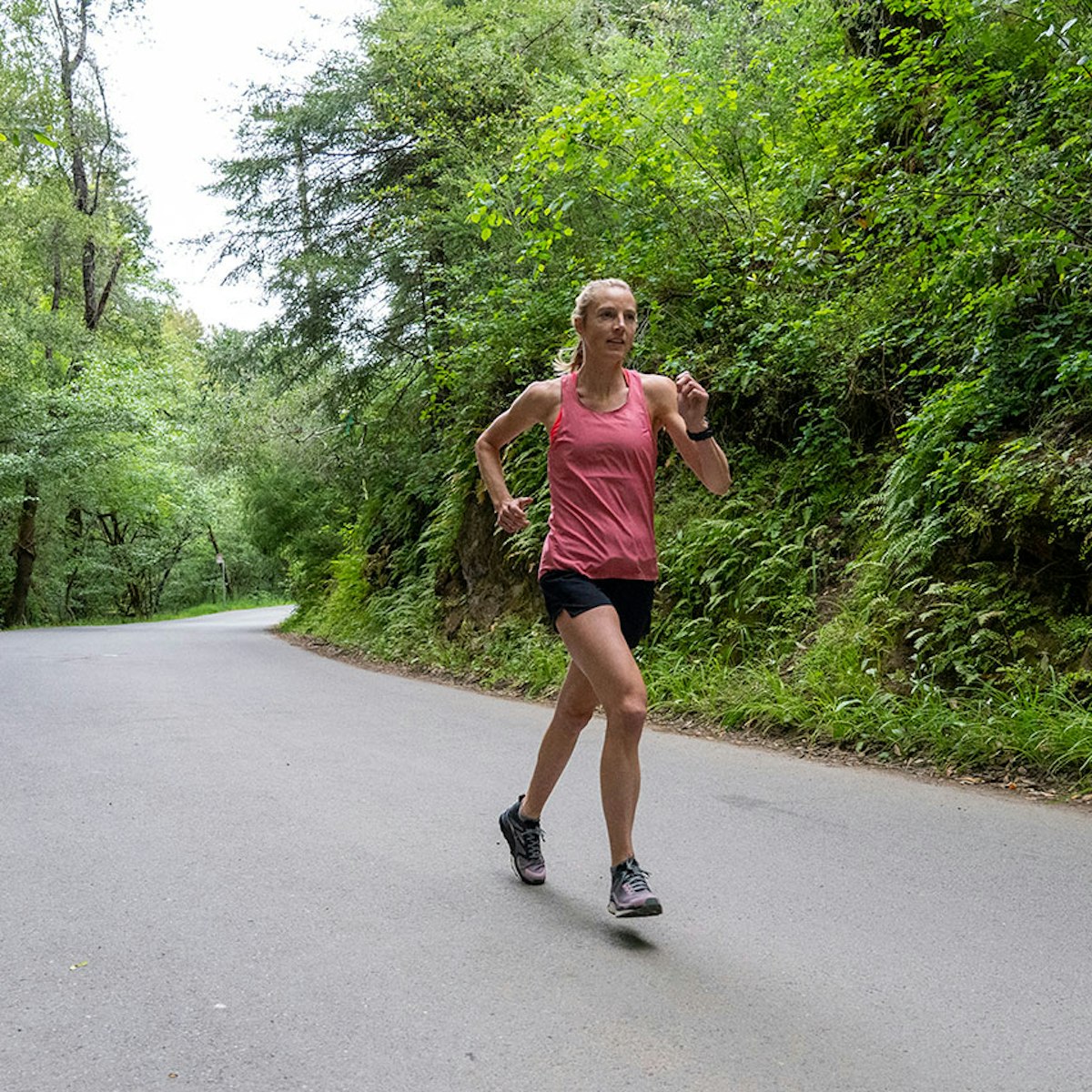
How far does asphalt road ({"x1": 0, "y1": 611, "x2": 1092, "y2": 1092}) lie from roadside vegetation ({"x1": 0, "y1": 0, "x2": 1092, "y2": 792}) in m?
1.51

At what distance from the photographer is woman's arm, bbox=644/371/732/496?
12.5 ft

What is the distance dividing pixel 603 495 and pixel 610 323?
2.04 feet

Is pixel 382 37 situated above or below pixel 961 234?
above

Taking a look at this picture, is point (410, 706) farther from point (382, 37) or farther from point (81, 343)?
point (81, 343)

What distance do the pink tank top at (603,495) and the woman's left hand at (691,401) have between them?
163 mm

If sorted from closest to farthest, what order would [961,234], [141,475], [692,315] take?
[961,234]
[692,315]
[141,475]

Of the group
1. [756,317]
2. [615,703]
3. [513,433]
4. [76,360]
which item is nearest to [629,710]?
[615,703]

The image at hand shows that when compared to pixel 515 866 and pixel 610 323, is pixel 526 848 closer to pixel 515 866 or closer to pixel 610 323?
pixel 515 866

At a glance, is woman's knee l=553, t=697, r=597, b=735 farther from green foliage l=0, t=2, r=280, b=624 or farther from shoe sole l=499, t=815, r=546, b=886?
green foliage l=0, t=2, r=280, b=624

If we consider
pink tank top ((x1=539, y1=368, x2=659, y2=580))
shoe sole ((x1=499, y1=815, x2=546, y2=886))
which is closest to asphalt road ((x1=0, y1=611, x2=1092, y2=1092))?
shoe sole ((x1=499, y1=815, x2=546, y2=886))

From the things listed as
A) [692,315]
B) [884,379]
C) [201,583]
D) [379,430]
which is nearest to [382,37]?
[379,430]

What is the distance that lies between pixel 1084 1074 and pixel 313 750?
546 centimetres

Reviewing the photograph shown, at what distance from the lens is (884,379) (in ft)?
31.6

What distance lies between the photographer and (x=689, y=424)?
12.8 feet
